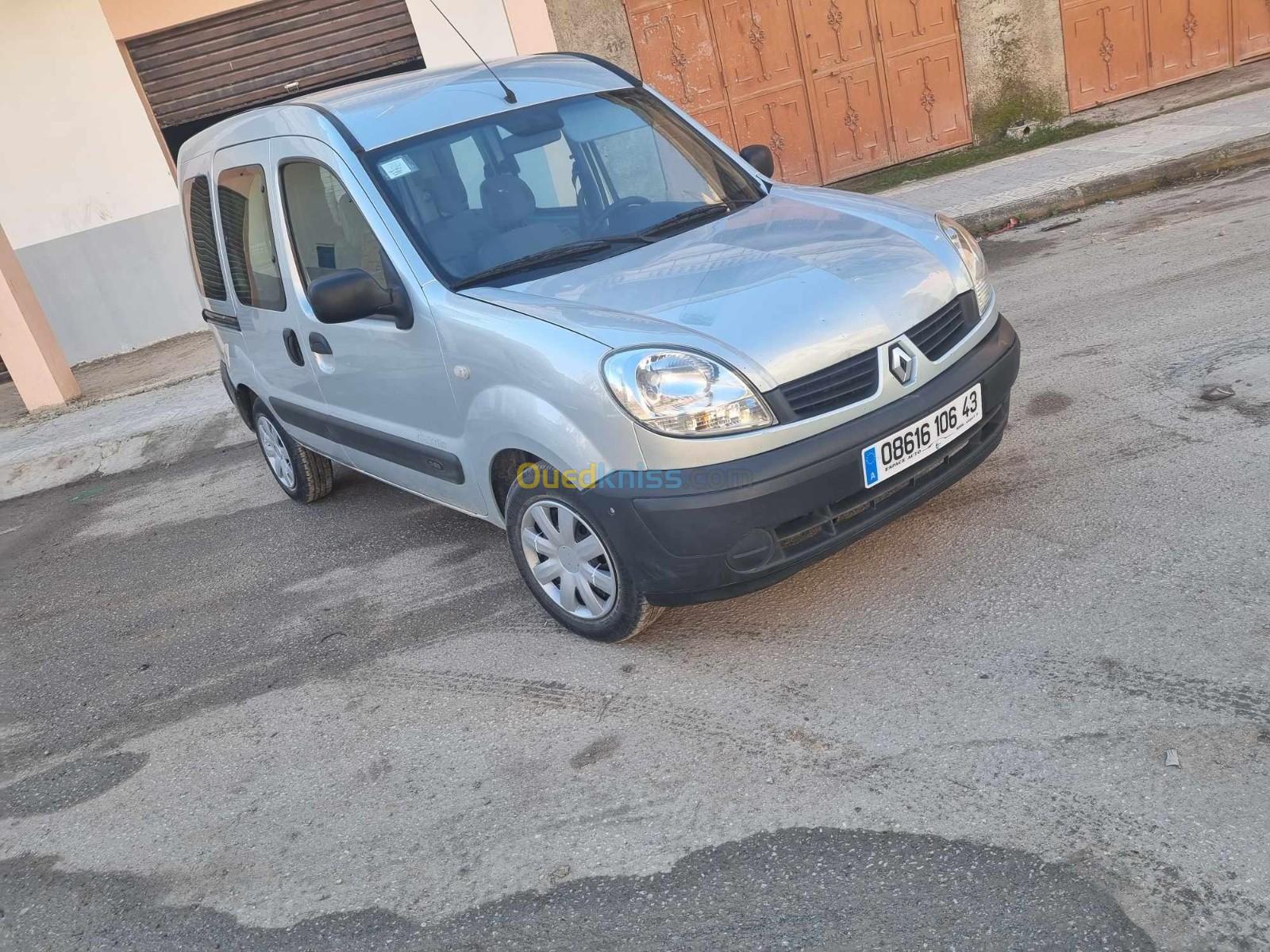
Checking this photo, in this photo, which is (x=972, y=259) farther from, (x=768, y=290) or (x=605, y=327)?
(x=605, y=327)

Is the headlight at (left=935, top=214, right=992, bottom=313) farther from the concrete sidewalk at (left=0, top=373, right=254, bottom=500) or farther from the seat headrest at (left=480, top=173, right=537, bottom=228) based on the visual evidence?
the concrete sidewalk at (left=0, top=373, right=254, bottom=500)

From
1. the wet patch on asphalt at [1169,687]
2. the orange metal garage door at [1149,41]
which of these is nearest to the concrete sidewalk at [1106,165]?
the orange metal garage door at [1149,41]

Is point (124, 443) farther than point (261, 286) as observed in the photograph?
Yes

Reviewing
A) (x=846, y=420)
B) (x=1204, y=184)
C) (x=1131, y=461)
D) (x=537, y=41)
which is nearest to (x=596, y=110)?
(x=846, y=420)

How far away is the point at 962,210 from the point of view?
882cm

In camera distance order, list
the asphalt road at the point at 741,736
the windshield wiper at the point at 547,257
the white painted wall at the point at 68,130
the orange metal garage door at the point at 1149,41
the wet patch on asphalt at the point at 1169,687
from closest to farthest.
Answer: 1. the asphalt road at the point at 741,736
2. the wet patch on asphalt at the point at 1169,687
3. the windshield wiper at the point at 547,257
4. the white painted wall at the point at 68,130
5. the orange metal garage door at the point at 1149,41

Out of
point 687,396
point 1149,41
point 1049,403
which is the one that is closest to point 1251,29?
point 1149,41

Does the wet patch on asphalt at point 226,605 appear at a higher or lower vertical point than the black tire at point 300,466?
lower

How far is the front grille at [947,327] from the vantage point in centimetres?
354

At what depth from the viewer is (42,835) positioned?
3562mm

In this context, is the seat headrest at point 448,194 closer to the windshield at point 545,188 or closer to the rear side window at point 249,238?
the windshield at point 545,188

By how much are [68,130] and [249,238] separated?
23.5 feet

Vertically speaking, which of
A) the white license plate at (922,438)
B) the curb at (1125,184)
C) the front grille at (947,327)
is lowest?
the curb at (1125,184)

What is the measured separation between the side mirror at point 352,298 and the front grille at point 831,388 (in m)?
1.45
